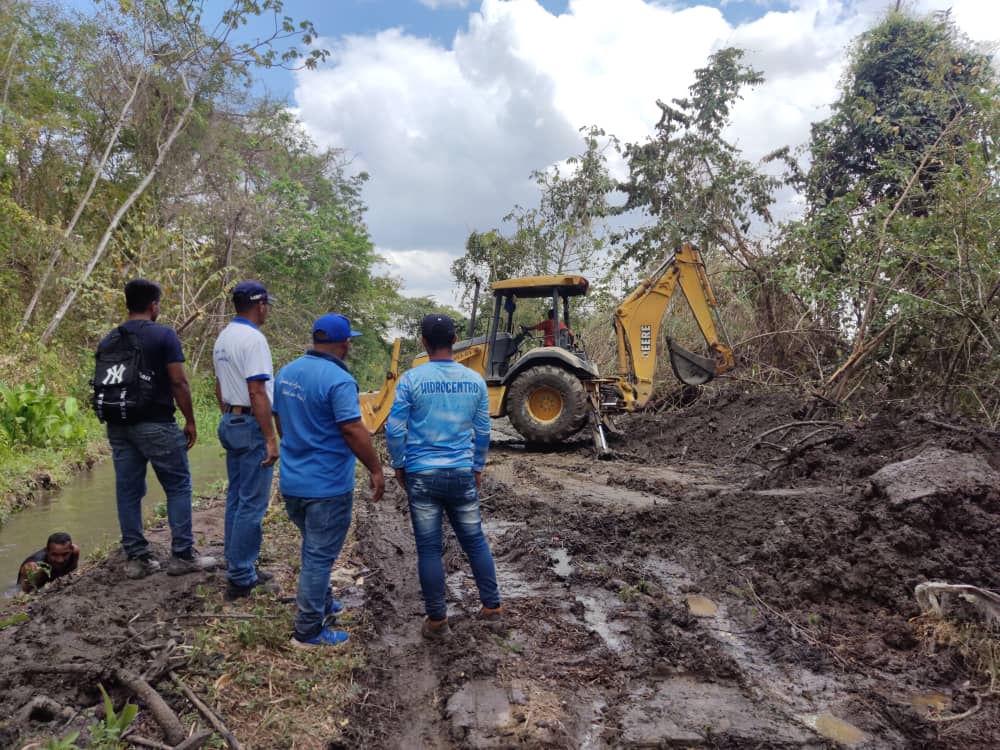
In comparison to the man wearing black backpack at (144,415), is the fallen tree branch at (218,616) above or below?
below

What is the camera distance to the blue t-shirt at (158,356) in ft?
14.2

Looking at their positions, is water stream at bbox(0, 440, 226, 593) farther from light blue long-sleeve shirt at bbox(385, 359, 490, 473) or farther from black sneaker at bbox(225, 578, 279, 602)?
light blue long-sleeve shirt at bbox(385, 359, 490, 473)

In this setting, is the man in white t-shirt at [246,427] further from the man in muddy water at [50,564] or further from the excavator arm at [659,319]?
the excavator arm at [659,319]

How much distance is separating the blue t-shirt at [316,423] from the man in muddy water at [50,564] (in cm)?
278

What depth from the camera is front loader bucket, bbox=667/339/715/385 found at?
35.3 ft

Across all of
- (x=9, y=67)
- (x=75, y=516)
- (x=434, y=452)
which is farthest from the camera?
(x=9, y=67)

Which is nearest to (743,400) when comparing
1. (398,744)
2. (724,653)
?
(724,653)

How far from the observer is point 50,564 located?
17.1 feet

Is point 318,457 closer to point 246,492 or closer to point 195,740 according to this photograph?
point 246,492

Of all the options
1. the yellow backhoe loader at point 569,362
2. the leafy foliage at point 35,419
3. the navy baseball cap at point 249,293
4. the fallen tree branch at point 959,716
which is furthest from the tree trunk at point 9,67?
the fallen tree branch at point 959,716

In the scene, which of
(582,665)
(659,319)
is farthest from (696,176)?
(582,665)

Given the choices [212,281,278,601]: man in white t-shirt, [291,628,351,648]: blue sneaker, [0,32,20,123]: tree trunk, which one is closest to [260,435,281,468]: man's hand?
[212,281,278,601]: man in white t-shirt

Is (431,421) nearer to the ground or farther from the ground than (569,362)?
nearer to the ground

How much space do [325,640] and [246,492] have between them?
102 centimetres
